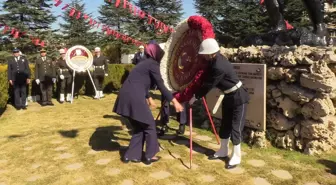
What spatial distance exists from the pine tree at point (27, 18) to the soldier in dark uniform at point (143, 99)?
18953 mm

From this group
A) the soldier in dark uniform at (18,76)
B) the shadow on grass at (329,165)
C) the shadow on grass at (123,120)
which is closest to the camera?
→ the shadow on grass at (329,165)

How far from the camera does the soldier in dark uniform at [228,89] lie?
3766 mm

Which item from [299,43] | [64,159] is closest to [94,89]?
[64,159]

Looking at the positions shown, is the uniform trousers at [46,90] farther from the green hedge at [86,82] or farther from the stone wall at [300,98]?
the stone wall at [300,98]

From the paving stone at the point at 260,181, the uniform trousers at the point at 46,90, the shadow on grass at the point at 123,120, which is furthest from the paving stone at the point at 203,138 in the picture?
the uniform trousers at the point at 46,90

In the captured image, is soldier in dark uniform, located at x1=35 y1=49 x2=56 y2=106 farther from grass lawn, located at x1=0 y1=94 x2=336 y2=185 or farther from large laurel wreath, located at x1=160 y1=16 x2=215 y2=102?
large laurel wreath, located at x1=160 y1=16 x2=215 y2=102

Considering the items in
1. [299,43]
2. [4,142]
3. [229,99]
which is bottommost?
[4,142]

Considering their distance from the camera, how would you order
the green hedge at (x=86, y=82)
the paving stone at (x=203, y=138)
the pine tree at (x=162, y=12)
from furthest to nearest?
the pine tree at (x=162, y=12) < the green hedge at (x=86, y=82) < the paving stone at (x=203, y=138)

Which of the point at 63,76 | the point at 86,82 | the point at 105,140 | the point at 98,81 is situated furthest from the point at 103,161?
the point at 86,82

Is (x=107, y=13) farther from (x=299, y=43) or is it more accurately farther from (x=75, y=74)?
(x=299, y=43)

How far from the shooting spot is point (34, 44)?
70.1 feet

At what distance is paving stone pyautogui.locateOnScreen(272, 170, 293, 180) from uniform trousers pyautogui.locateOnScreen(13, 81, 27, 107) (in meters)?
7.58

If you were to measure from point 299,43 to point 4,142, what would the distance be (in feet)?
18.9

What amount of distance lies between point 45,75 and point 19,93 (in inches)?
36.9
